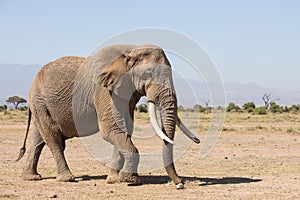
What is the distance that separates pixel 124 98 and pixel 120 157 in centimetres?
125

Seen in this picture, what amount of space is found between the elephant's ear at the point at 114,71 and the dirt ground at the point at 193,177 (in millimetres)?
2070

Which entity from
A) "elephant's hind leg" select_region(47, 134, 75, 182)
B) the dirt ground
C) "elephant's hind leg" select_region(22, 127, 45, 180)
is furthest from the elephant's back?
the dirt ground

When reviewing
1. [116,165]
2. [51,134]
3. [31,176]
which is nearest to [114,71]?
[116,165]

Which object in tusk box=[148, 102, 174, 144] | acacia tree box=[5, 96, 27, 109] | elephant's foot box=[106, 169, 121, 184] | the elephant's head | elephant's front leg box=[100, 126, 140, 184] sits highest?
the elephant's head

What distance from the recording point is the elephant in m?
11.3

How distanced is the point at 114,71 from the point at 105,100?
624mm

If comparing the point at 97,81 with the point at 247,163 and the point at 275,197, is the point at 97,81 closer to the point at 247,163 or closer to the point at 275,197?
the point at 275,197

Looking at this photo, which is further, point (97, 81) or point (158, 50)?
point (97, 81)

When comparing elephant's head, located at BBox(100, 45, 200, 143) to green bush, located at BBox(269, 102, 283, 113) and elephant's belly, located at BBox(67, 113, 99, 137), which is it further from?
green bush, located at BBox(269, 102, 283, 113)

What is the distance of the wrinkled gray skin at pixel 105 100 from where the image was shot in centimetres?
1138

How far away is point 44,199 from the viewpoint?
10438 mm

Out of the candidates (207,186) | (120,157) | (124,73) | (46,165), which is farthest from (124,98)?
(46,165)

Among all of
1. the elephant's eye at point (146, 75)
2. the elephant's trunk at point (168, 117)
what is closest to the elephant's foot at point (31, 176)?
the elephant's trunk at point (168, 117)

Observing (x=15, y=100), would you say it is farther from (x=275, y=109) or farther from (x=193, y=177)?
(x=193, y=177)
